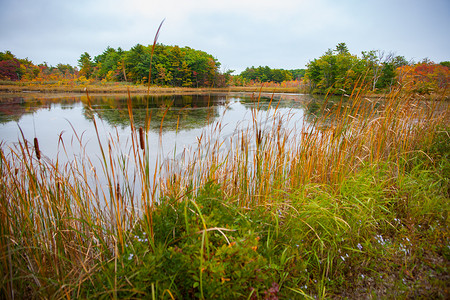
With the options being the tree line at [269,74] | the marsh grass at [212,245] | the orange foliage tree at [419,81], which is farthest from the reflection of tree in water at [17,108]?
the tree line at [269,74]

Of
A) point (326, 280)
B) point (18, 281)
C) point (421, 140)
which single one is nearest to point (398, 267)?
point (326, 280)

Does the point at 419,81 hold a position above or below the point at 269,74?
below

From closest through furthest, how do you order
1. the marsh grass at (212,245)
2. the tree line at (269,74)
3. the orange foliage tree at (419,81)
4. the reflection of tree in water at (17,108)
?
the marsh grass at (212,245) < the orange foliage tree at (419,81) < the reflection of tree in water at (17,108) < the tree line at (269,74)

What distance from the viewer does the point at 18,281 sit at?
106cm

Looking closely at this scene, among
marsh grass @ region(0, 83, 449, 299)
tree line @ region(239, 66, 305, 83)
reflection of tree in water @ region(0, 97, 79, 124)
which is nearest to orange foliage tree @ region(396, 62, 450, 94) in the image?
marsh grass @ region(0, 83, 449, 299)

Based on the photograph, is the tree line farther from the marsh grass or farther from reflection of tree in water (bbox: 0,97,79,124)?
the marsh grass

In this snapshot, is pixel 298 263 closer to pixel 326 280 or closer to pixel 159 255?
pixel 326 280

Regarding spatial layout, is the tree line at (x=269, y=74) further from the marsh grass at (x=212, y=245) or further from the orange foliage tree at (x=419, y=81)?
the marsh grass at (x=212, y=245)

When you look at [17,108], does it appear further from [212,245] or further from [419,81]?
[419,81]

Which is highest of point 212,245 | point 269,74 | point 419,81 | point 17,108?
point 269,74

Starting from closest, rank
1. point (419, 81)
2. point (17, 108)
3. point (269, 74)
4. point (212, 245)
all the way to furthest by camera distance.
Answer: point (212, 245)
point (419, 81)
point (17, 108)
point (269, 74)

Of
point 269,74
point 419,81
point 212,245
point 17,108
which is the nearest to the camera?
point 212,245

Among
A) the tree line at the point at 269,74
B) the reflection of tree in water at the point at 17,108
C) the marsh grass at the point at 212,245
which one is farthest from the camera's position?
the tree line at the point at 269,74

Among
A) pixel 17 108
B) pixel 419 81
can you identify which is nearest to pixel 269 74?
pixel 17 108
